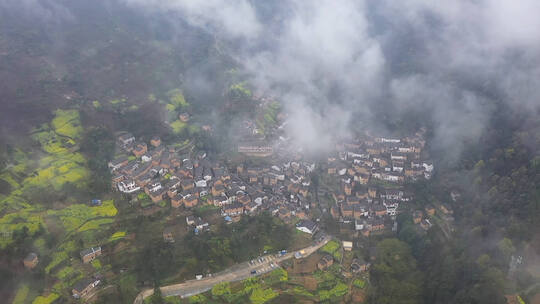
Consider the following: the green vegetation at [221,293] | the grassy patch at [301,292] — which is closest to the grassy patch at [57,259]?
the green vegetation at [221,293]

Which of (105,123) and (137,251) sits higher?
(105,123)

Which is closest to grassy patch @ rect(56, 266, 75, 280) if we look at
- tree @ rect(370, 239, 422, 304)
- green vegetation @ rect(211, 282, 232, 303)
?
green vegetation @ rect(211, 282, 232, 303)

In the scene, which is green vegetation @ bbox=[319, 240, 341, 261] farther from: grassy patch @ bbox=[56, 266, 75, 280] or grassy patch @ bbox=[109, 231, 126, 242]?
grassy patch @ bbox=[56, 266, 75, 280]

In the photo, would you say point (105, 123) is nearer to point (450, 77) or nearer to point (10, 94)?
point (10, 94)

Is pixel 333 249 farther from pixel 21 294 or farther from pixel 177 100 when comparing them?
pixel 177 100

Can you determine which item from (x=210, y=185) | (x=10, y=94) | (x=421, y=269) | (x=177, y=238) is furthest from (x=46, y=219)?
(x=421, y=269)

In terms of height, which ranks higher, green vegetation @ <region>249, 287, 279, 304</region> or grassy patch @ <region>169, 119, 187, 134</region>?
grassy patch @ <region>169, 119, 187, 134</region>

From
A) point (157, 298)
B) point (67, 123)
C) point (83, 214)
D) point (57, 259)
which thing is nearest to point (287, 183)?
point (157, 298)

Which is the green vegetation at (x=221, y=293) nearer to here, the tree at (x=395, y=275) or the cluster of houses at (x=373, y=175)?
the tree at (x=395, y=275)
